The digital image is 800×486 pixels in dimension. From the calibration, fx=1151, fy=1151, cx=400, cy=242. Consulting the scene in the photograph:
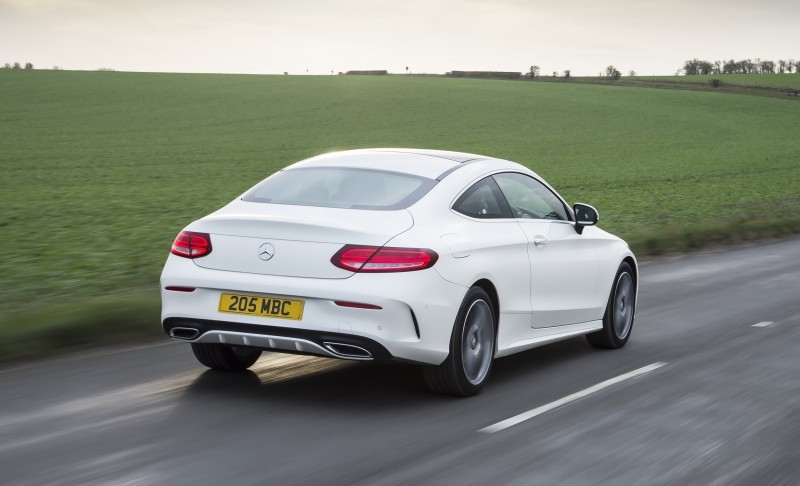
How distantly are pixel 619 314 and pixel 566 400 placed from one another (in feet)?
8.28

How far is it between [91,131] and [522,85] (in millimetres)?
47246

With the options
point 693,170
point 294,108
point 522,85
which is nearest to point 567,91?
point 522,85

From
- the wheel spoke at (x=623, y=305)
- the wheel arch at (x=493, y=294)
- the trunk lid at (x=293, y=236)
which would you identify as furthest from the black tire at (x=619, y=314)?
the trunk lid at (x=293, y=236)

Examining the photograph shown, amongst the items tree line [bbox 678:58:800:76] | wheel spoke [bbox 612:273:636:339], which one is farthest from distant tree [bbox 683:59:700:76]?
wheel spoke [bbox 612:273:636:339]

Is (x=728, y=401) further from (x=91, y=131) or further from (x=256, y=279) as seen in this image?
(x=91, y=131)

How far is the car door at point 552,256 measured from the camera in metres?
8.04

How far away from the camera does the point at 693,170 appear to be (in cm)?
4344

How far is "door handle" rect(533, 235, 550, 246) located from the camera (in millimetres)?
7995

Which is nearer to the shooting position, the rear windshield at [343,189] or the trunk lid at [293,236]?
the trunk lid at [293,236]

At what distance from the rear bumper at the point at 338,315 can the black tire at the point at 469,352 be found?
19 cm

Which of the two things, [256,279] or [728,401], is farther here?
[728,401]

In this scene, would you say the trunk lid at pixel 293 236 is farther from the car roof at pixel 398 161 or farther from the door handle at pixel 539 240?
the door handle at pixel 539 240

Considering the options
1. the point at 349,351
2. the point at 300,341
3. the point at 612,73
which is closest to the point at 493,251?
the point at 349,351

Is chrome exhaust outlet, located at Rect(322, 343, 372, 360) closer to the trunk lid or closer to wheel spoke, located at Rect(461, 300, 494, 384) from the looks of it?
the trunk lid
